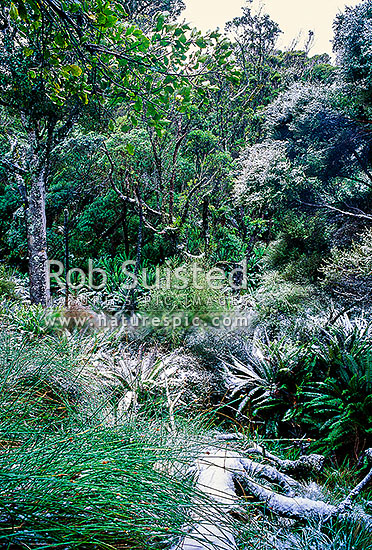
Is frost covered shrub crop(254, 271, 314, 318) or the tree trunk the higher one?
the tree trunk

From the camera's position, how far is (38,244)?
4.84 meters

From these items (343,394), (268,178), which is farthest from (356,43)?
(343,394)

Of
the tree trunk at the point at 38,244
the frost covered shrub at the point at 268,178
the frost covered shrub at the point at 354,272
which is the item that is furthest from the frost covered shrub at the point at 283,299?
the tree trunk at the point at 38,244

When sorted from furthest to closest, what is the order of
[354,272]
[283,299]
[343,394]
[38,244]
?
1. [38,244]
2. [283,299]
3. [354,272]
4. [343,394]

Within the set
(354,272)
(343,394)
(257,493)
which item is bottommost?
(343,394)

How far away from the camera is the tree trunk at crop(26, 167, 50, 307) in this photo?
480cm

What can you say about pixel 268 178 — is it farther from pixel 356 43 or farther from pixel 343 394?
pixel 343 394

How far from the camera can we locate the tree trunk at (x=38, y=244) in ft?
15.8

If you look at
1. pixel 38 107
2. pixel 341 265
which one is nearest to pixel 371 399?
pixel 341 265

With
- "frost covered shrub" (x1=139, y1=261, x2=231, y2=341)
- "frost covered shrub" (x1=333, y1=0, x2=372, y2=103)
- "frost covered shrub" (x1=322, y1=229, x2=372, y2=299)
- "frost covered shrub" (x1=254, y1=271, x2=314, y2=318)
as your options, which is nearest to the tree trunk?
"frost covered shrub" (x1=139, y1=261, x2=231, y2=341)

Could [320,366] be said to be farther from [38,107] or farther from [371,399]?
[38,107]

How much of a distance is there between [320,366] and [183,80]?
222 cm

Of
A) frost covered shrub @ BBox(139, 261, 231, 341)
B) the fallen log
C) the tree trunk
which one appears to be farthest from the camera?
the tree trunk

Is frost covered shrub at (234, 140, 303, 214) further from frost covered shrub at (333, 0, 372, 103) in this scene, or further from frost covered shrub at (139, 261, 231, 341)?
frost covered shrub at (139, 261, 231, 341)
